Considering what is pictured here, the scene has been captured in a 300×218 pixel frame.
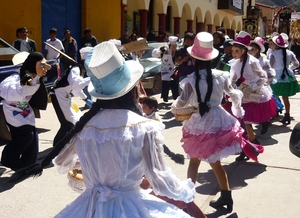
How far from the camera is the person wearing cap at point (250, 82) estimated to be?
19.6 ft

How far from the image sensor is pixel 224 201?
436cm

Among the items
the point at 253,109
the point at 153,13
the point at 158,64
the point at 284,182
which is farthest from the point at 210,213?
the point at 153,13

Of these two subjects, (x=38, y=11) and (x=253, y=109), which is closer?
(x=253, y=109)

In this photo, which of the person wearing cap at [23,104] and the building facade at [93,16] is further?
the building facade at [93,16]

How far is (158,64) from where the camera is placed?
42.3 ft

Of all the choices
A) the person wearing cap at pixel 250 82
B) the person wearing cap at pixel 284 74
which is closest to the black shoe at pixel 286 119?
the person wearing cap at pixel 284 74

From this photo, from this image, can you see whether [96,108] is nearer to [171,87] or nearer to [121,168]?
[121,168]

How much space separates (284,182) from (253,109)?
5.13 ft

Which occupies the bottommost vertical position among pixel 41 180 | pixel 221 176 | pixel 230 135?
pixel 41 180

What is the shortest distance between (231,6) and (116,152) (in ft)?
107

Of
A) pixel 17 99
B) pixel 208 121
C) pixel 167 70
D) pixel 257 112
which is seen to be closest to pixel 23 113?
pixel 17 99

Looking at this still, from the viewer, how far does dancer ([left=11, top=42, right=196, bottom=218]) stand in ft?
8.14

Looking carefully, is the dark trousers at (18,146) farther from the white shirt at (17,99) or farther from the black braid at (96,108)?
the black braid at (96,108)

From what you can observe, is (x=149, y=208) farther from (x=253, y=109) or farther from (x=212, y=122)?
(x=253, y=109)
